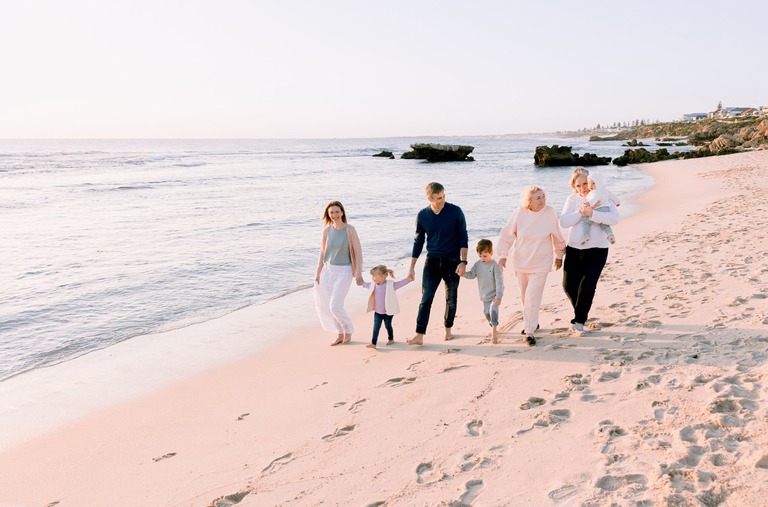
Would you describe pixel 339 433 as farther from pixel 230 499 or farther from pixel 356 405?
pixel 230 499

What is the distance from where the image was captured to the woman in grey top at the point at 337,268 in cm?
610

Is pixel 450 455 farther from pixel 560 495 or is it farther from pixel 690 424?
pixel 690 424

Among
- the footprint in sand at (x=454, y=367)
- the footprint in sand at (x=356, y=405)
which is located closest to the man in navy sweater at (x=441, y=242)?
the footprint in sand at (x=454, y=367)

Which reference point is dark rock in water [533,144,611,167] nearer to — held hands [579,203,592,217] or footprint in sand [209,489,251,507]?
held hands [579,203,592,217]

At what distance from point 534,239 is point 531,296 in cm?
59

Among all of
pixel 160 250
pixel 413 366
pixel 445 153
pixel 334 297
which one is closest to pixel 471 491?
pixel 413 366

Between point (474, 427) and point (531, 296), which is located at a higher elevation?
point (531, 296)

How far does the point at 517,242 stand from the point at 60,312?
695 centimetres

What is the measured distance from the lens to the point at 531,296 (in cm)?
545

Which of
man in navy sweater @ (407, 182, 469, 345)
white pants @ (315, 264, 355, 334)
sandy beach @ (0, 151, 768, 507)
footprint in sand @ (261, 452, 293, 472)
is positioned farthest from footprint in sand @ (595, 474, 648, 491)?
white pants @ (315, 264, 355, 334)

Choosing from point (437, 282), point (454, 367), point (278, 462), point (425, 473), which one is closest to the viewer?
point (425, 473)

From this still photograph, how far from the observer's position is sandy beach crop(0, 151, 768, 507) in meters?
3.04

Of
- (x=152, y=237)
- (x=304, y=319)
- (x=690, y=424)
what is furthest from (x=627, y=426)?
(x=152, y=237)

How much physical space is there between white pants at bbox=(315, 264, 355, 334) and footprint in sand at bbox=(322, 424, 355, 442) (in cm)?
225
